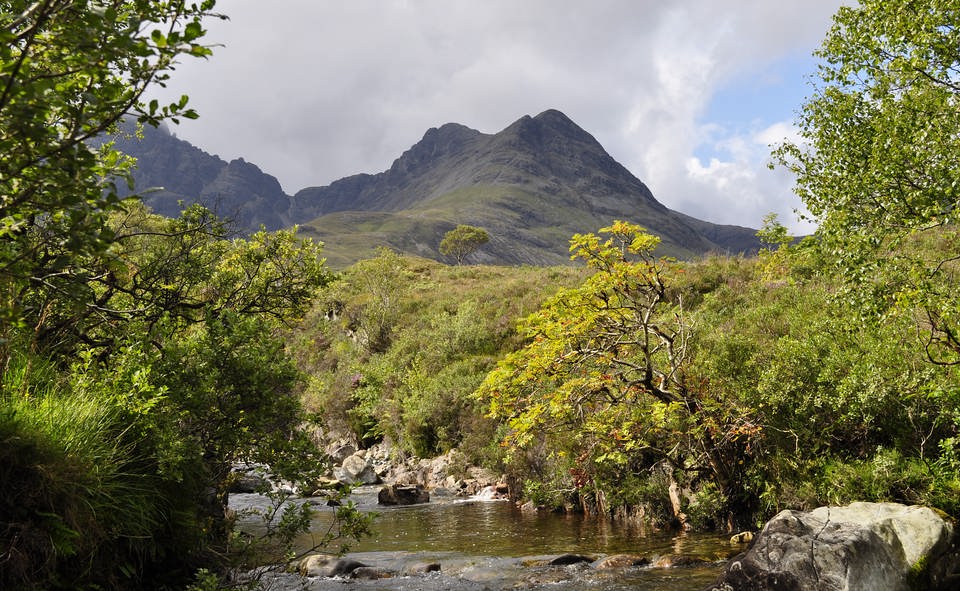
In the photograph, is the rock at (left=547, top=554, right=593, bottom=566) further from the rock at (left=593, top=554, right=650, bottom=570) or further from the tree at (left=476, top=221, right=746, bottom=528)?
the tree at (left=476, top=221, right=746, bottom=528)

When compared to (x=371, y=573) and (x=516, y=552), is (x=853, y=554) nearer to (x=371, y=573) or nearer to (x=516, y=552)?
(x=516, y=552)

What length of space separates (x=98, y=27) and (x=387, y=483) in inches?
1073

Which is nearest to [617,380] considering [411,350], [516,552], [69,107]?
[516,552]

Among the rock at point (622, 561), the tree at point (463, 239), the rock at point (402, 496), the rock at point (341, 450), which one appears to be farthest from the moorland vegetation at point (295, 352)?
the tree at point (463, 239)

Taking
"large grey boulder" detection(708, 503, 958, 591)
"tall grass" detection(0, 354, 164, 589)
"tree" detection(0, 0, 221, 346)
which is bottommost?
"large grey boulder" detection(708, 503, 958, 591)

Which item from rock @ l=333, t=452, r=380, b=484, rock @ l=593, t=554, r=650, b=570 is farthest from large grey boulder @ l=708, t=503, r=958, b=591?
rock @ l=333, t=452, r=380, b=484

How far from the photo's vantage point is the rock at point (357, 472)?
2805cm

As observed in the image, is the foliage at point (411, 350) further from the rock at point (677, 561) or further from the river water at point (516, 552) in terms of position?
the rock at point (677, 561)

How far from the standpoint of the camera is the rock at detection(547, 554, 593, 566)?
12.8 m

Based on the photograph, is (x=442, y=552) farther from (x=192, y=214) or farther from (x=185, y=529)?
(x=192, y=214)

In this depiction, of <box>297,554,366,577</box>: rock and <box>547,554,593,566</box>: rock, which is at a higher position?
<box>547,554,593,566</box>: rock

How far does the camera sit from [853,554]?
8.25m

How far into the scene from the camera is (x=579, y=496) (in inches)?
731

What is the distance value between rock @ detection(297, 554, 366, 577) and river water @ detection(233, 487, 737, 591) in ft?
1.01
